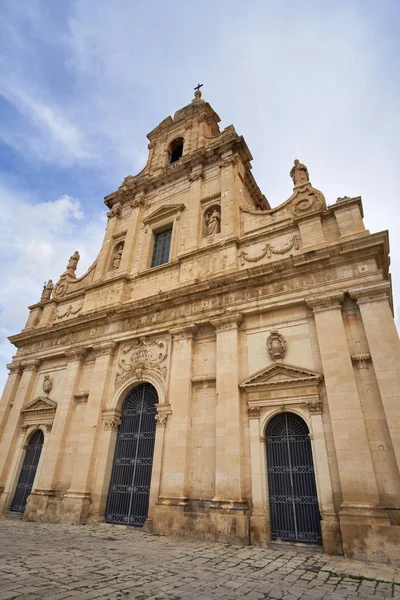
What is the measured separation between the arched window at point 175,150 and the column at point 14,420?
13.7 m

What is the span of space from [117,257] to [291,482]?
13.0 m

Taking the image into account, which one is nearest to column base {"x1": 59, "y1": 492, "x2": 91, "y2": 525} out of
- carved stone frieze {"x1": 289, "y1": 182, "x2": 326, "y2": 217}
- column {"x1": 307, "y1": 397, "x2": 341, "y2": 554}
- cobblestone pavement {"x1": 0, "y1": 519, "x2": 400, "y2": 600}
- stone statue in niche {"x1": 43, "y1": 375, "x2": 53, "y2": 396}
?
cobblestone pavement {"x1": 0, "y1": 519, "x2": 400, "y2": 600}

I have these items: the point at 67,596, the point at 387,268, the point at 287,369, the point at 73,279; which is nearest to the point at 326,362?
the point at 287,369

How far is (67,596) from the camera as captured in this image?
4223 mm

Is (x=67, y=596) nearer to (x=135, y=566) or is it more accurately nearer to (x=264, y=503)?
(x=135, y=566)

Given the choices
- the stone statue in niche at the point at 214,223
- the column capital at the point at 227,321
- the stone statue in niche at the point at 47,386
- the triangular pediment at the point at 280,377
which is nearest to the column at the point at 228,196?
the stone statue in niche at the point at 214,223

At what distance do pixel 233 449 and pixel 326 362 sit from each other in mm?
3540

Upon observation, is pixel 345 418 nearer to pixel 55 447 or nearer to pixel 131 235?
pixel 55 447

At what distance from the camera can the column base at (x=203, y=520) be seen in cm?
867

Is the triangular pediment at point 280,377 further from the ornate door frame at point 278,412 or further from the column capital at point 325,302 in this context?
the column capital at point 325,302

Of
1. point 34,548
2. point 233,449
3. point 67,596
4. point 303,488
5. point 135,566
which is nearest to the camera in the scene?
point 67,596

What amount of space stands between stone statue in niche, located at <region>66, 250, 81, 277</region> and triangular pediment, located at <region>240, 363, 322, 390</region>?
13.1 m

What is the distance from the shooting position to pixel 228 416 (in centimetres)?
1023

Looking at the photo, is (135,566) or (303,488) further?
(303,488)
